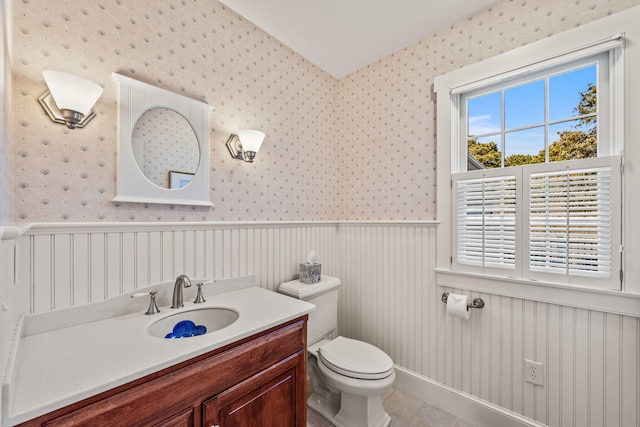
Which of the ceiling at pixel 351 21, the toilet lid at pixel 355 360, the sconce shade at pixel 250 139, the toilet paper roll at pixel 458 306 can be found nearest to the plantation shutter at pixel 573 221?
the toilet paper roll at pixel 458 306

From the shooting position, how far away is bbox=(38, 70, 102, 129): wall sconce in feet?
3.41

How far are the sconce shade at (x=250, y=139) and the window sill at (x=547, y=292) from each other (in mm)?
1449

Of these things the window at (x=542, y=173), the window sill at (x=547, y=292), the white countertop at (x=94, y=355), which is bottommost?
the white countertop at (x=94, y=355)

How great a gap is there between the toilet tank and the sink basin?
1.72 ft

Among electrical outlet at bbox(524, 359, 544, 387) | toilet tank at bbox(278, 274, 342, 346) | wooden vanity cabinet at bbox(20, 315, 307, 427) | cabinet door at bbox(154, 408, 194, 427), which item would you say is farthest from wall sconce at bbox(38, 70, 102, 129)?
electrical outlet at bbox(524, 359, 544, 387)

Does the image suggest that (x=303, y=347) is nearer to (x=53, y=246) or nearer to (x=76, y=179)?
(x=53, y=246)

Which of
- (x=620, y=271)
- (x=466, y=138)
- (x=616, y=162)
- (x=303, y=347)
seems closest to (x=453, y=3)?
(x=466, y=138)

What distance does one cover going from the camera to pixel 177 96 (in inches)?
56.2

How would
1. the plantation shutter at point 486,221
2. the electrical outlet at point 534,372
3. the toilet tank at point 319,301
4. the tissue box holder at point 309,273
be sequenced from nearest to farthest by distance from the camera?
1. the electrical outlet at point 534,372
2. the plantation shutter at point 486,221
3. the toilet tank at point 319,301
4. the tissue box holder at point 309,273

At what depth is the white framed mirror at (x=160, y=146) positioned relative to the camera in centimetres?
126

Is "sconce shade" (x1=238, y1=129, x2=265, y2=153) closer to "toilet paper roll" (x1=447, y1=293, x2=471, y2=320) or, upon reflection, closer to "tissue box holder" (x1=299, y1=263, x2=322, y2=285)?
"tissue box holder" (x1=299, y1=263, x2=322, y2=285)

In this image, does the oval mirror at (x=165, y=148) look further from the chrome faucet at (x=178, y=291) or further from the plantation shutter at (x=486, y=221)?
the plantation shutter at (x=486, y=221)

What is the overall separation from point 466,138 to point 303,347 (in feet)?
5.43

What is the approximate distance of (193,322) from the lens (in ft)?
4.30
